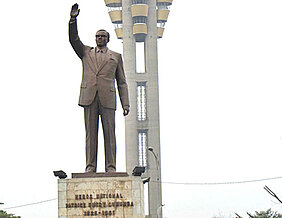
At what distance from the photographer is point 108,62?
1481 cm

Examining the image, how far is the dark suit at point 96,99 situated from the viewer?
14648mm

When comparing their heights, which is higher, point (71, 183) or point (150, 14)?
point (150, 14)

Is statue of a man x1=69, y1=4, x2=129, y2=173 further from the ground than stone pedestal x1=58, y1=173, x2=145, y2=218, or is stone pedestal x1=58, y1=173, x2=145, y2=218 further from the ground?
statue of a man x1=69, y1=4, x2=129, y2=173

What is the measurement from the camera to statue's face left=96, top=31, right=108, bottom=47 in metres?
15.0

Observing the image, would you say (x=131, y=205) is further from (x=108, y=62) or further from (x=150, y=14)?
(x=150, y=14)

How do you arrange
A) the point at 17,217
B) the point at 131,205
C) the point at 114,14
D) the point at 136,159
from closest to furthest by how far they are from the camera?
the point at 131,205
the point at 17,217
the point at 136,159
the point at 114,14

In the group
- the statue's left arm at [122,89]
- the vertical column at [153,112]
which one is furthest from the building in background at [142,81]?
the statue's left arm at [122,89]

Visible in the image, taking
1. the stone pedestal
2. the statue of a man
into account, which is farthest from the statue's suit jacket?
the stone pedestal

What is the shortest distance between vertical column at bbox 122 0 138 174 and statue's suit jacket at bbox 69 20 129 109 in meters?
57.3

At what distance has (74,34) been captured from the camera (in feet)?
47.8

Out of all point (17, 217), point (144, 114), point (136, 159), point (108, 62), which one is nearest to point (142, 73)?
point (144, 114)

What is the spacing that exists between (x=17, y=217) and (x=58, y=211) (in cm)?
3284

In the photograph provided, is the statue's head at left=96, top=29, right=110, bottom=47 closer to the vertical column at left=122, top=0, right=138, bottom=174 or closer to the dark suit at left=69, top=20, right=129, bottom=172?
the dark suit at left=69, top=20, right=129, bottom=172

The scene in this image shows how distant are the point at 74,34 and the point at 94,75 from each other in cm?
96
